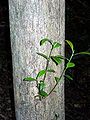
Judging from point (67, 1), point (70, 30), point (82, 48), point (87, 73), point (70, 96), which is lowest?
point (70, 96)

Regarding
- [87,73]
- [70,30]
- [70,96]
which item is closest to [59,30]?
[70,96]

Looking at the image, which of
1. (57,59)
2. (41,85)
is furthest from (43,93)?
(57,59)

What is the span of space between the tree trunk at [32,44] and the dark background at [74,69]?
129 cm

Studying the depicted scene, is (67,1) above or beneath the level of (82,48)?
above

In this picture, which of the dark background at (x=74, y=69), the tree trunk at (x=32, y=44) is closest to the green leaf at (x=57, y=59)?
the tree trunk at (x=32, y=44)

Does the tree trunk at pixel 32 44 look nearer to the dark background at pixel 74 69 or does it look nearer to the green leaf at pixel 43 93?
the green leaf at pixel 43 93

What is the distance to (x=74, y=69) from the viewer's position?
3.66m

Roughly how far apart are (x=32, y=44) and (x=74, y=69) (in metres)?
2.39

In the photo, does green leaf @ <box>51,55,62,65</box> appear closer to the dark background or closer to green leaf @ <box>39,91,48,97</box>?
green leaf @ <box>39,91,48,97</box>

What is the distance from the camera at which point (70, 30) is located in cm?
477

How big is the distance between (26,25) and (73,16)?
4028 mm

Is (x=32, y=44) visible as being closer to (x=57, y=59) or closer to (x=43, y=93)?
(x=57, y=59)

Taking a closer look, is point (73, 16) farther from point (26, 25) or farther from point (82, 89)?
point (26, 25)

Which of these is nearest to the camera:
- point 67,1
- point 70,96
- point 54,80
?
point 54,80
